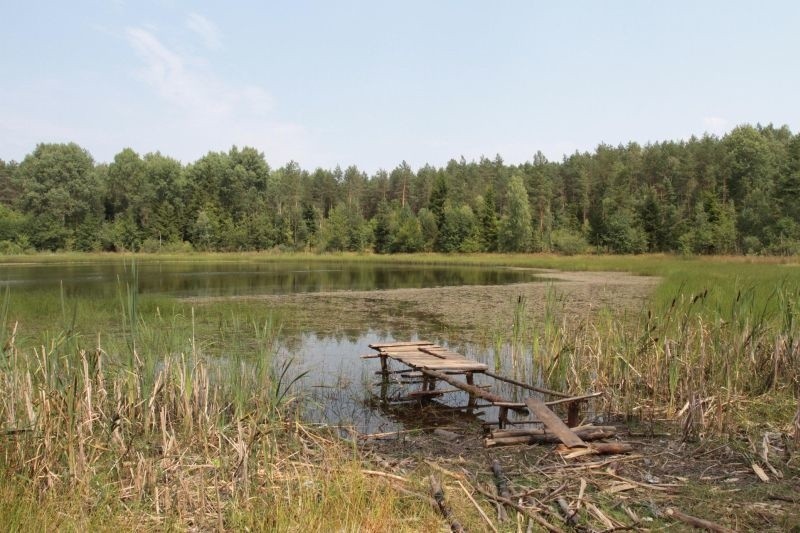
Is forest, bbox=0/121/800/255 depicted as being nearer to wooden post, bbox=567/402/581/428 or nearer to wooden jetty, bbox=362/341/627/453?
wooden jetty, bbox=362/341/627/453

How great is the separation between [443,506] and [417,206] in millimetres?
76893

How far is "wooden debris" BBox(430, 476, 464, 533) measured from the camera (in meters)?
3.79

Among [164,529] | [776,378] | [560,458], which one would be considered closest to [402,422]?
[560,458]

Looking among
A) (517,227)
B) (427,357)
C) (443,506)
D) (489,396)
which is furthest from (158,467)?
(517,227)

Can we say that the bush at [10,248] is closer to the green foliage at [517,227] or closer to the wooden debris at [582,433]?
the green foliage at [517,227]

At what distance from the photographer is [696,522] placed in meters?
3.76

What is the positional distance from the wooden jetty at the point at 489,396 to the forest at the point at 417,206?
45.5 meters

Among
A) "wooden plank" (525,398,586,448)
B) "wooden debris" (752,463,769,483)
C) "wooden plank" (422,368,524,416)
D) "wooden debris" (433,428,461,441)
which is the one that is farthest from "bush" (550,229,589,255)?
"wooden debris" (752,463,769,483)

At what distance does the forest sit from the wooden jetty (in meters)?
45.5

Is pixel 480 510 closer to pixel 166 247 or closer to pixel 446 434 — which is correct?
pixel 446 434

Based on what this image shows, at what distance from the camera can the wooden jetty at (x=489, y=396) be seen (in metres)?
5.86

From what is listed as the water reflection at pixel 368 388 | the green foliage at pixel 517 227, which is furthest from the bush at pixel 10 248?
the water reflection at pixel 368 388

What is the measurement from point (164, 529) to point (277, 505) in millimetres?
728

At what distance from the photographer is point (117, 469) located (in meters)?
4.30
